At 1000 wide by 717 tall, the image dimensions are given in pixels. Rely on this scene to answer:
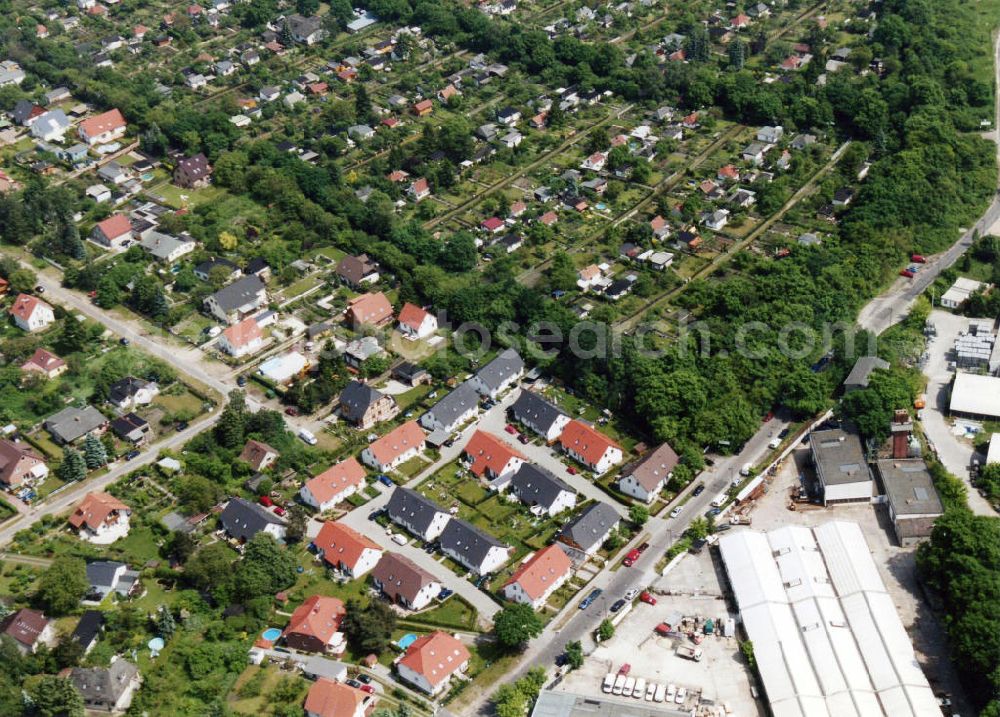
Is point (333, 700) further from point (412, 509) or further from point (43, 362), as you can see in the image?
point (43, 362)

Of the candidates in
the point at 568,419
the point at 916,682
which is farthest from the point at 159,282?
the point at 916,682

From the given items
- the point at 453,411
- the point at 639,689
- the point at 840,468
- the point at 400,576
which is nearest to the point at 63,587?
the point at 400,576

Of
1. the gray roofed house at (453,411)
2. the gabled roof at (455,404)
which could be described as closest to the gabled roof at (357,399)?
the gray roofed house at (453,411)

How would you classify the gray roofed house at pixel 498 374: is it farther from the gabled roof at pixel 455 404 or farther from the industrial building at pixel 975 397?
the industrial building at pixel 975 397

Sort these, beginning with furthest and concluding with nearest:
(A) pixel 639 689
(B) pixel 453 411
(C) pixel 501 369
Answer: (C) pixel 501 369
(B) pixel 453 411
(A) pixel 639 689

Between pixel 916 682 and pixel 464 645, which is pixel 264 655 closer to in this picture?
pixel 464 645

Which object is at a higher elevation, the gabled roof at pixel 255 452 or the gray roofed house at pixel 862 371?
the gray roofed house at pixel 862 371
